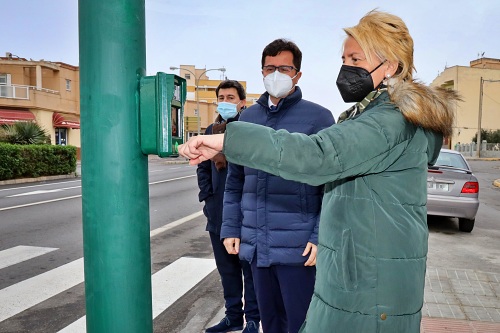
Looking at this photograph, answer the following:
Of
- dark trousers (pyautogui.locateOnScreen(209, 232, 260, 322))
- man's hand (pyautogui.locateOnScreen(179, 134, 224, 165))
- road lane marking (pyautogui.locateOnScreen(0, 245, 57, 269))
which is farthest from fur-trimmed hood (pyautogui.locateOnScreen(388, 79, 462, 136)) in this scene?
road lane marking (pyautogui.locateOnScreen(0, 245, 57, 269))

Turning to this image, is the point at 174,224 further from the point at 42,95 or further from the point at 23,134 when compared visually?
the point at 42,95

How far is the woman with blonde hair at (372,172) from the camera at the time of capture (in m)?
1.35

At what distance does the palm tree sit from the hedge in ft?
4.35

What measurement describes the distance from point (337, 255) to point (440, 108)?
0.60 meters

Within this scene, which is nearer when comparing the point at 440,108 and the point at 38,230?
the point at 440,108

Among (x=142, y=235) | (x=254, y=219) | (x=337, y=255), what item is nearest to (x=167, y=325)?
(x=254, y=219)

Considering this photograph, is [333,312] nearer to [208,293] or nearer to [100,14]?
[100,14]

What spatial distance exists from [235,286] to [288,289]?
134 cm

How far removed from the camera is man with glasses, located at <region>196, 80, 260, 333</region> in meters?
3.61

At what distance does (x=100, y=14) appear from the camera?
1.51 meters

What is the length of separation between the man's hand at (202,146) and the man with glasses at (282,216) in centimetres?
109

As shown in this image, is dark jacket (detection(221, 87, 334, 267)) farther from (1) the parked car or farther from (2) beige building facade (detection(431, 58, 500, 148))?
(2) beige building facade (detection(431, 58, 500, 148))

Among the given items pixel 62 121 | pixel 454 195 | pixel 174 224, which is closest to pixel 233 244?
pixel 174 224

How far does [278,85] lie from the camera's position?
2678 millimetres
